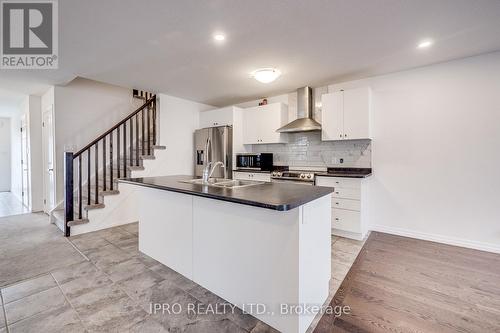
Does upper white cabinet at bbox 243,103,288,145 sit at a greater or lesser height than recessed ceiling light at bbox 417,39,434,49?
lesser

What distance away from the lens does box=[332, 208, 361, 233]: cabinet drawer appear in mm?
3176

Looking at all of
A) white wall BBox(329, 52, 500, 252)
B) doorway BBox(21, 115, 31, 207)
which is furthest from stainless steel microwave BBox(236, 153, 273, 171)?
doorway BBox(21, 115, 31, 207)

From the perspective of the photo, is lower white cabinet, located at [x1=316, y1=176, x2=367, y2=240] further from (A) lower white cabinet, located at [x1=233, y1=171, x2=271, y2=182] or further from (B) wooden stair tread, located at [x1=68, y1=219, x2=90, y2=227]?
(B) wooden stair tread, located at [x1=68, y1=219, x2=90, y2=227]

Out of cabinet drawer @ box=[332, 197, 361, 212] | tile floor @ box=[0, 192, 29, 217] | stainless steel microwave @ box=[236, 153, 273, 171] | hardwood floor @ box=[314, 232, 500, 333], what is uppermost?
stainless steel microwave @ box=[236, 153, 273, 171]

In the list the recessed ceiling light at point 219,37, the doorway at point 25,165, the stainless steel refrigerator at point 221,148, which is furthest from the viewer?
the doorway at point 25,165

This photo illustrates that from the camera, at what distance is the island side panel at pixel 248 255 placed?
1464 millimetres

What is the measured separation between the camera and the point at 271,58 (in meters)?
2.91

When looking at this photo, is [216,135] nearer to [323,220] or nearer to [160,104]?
[160,104]

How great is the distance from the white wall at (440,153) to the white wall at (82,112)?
514 centimetres

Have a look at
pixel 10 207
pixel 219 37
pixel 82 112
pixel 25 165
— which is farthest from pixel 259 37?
pixel 10 207

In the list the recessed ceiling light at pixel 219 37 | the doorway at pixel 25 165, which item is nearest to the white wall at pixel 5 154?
the doorway at pixel 25 165

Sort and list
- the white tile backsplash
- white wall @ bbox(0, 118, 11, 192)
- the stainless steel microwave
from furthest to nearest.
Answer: white wall @ bbox(0, 118, 11, 192) < the stainless steel microwave < the white tile backsplash

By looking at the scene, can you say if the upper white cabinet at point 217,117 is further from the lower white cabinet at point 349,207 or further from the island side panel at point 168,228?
the island side panel at point 168,228

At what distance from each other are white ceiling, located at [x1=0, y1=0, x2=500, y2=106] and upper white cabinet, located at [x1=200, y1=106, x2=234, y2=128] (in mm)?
1071
